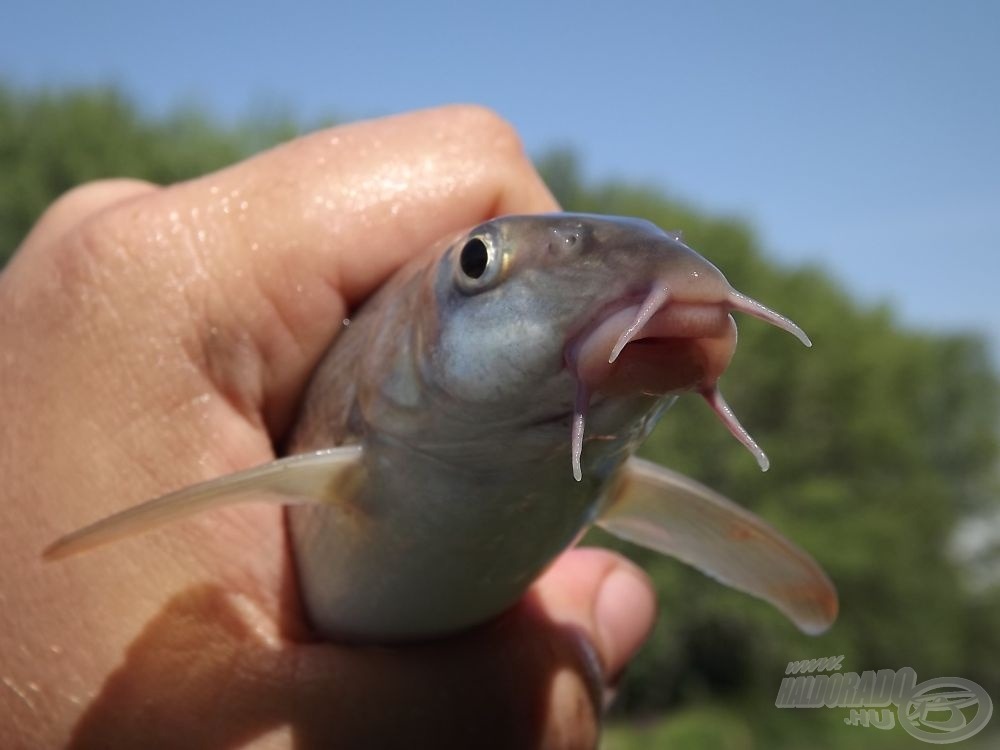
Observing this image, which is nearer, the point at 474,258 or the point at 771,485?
the point at 474,258

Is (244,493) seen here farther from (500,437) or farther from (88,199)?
(88,199)

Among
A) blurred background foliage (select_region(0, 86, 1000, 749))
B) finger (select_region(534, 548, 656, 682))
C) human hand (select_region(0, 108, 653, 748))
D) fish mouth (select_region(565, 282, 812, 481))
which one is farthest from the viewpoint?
blurred background foliage (select_region(0, 86, 1000, 749))

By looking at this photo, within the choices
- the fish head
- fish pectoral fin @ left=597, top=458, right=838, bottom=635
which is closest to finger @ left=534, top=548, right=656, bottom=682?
fish pectoral fin @ left=597, top=458, right=838, bottom=635

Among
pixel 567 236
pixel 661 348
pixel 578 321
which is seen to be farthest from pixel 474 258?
pixel 661 348

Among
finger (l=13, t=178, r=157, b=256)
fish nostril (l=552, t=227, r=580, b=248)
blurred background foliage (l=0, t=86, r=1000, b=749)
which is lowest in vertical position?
blurred background foliage (l=0, t=86, r=1000, b=749)

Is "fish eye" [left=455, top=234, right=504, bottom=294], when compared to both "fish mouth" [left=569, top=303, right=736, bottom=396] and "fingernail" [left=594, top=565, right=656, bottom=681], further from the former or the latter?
"fingernail" [left=594, top=565, right=656, bottom=681]

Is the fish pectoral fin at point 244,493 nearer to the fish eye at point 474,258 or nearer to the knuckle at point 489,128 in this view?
the fish eye at point 474,258
